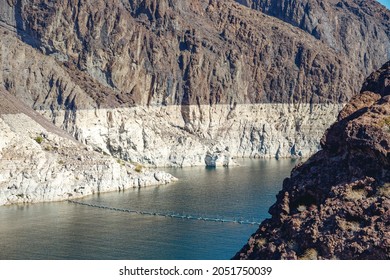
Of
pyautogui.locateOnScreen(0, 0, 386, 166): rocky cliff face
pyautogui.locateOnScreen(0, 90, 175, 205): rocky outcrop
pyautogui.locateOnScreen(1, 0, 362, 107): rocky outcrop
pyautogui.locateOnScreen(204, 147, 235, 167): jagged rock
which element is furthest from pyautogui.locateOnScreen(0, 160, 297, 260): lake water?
pyautogui.locateOnScreen(1, 0, 362, 107): rocky outcrop

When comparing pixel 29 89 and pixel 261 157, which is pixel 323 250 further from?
pixel 261 157

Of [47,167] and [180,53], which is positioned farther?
[180,53]

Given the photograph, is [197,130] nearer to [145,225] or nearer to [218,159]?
[218,159]

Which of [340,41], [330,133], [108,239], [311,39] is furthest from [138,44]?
[330,133]

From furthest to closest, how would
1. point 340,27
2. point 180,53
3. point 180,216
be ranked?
point 340,27, point 180,53, point 180,216

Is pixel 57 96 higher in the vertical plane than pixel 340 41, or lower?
lower

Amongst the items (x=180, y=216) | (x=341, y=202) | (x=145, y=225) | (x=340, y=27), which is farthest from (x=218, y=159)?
(x=341, y=202)

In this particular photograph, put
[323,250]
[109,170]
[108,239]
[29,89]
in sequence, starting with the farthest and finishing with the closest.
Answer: [29,89], [109,170], [108,239], [323,250]
